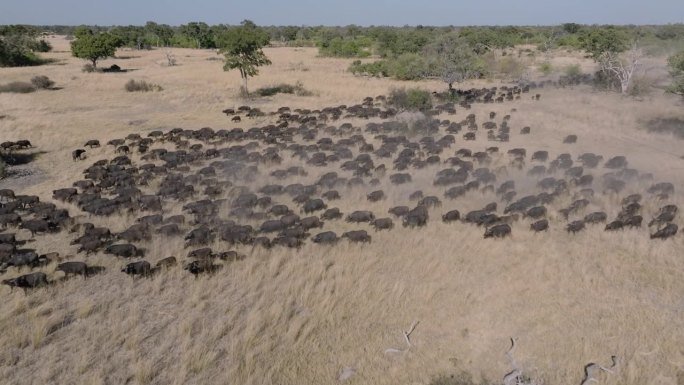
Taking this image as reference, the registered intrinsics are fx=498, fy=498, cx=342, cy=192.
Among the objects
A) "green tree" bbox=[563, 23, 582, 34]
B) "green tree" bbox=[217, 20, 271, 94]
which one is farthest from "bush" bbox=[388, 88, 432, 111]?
"green tree" bbox=[563, 23, 582, 34]

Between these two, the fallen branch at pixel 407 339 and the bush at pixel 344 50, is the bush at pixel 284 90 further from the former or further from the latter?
the fallen branch at pixel 407 339

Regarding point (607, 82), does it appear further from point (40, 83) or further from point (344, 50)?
point (40, 83)

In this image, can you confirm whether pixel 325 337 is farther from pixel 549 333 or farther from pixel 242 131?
pixel 242 131

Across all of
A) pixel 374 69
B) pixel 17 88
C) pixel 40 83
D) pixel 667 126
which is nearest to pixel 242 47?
pixel 374 69

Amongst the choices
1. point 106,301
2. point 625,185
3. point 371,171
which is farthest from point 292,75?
point 106,301

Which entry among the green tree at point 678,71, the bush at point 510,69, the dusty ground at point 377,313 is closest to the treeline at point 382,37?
the bush at point 510,69

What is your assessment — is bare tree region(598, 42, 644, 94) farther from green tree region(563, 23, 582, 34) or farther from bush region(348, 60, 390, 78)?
green tree region(563, 23, 582, 34)
